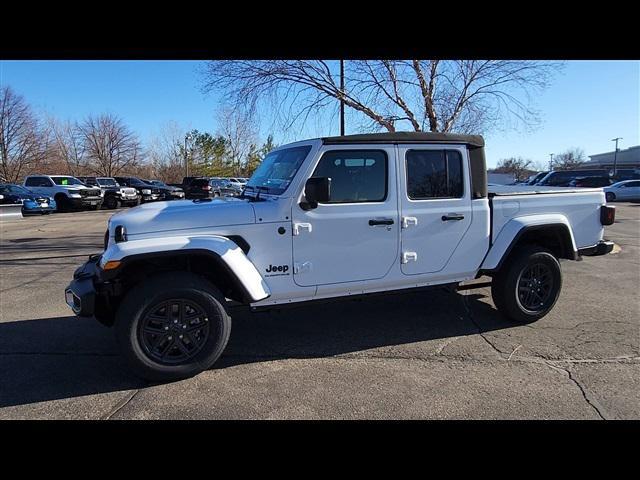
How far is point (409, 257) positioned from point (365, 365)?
1149 millimetres

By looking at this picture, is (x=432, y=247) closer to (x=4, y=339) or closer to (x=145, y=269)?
(x=145, y=269)

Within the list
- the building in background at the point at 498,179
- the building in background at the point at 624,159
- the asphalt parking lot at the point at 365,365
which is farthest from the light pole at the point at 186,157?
the building in background at the point at 624,159

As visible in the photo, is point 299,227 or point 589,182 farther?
point 589,182

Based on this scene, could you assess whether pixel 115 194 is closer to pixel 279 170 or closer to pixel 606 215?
pixel 279 170

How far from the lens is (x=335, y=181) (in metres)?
3.91

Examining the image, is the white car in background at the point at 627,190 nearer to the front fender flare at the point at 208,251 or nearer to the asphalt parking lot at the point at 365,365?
the asphalt parking lot at the point at 365,365

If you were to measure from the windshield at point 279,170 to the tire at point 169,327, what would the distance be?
115 centimetres

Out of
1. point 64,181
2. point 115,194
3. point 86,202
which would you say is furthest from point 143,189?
point 86,202

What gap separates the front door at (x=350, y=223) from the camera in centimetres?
377

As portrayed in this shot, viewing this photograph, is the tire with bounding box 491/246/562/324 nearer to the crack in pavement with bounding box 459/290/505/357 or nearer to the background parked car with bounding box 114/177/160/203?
the crack in pavement with bounding box 459/290/505/357

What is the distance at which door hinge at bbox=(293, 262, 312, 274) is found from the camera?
12.3ft

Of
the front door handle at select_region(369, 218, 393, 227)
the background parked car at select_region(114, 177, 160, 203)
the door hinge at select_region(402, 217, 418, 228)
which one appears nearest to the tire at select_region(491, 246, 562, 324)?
the door hinge at select_region(402, 217, 418, 228)

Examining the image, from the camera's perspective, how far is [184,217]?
3473 mm

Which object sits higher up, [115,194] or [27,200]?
[115,194]
